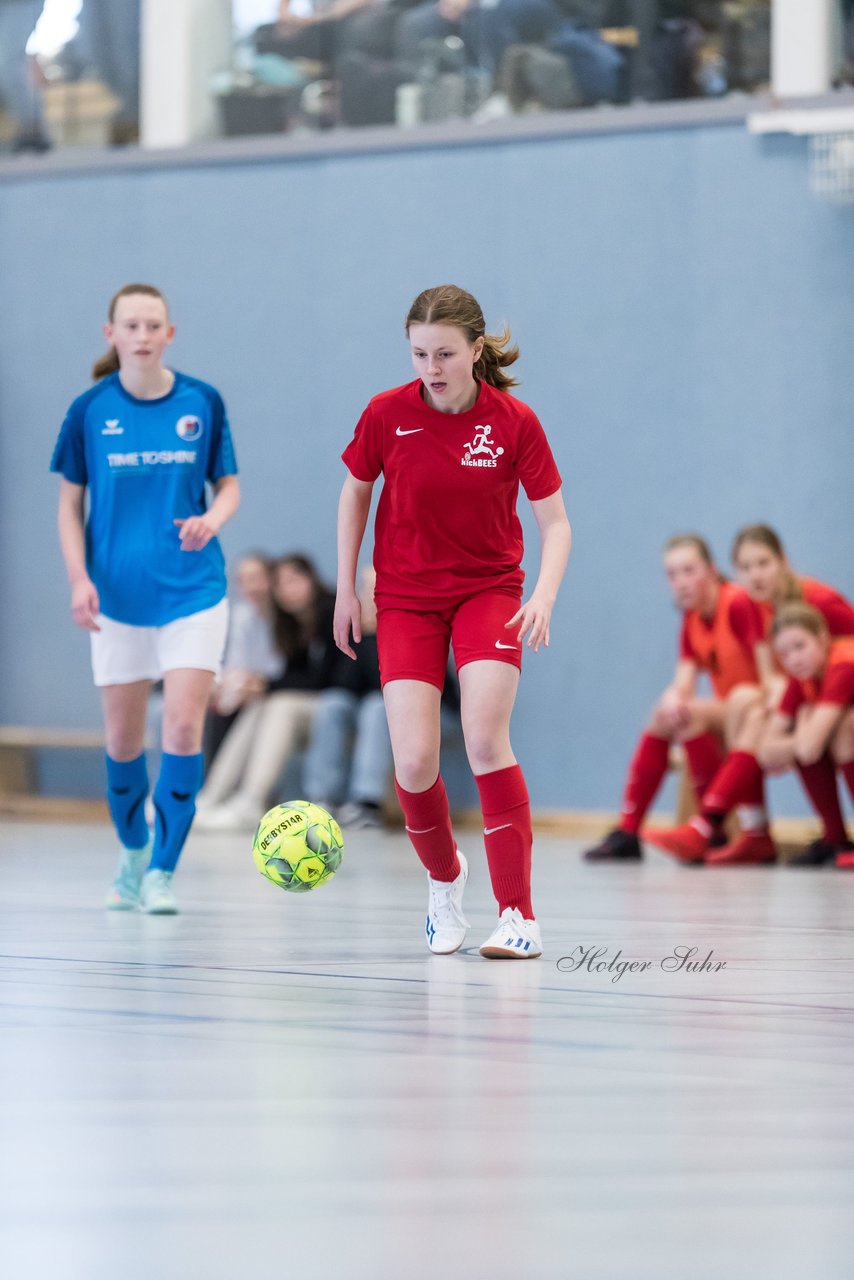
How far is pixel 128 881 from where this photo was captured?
18.1ft

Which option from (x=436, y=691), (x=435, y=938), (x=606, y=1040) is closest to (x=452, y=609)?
(x=436, y=691)

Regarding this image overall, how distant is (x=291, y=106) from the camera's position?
10.6 metres

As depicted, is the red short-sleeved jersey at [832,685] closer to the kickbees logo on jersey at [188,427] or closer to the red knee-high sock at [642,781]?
the red knee-high sock at [642,781]

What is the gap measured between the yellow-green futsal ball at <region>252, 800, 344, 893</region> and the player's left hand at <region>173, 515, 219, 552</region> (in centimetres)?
75

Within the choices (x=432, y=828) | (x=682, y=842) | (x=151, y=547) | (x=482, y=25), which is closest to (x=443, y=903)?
(x=432, y=828)

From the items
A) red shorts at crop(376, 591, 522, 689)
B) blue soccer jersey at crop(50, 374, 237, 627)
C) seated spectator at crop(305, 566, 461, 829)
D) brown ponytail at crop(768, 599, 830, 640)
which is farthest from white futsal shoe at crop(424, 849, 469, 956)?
seated spectator at crop(305, 566, 461, 829)

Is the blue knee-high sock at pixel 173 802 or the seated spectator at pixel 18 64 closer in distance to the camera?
the blue knee-high sock at pixel 173 802

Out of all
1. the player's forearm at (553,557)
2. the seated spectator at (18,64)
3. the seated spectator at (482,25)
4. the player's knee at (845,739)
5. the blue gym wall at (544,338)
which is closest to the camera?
the player's forearm at (553,557)

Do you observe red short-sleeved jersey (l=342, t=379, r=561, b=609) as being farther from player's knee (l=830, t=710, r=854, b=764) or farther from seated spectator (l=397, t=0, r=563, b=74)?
seated spectator (l=397, t=0, r=563, b=74)

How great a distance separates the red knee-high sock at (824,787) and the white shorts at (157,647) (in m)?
3.00

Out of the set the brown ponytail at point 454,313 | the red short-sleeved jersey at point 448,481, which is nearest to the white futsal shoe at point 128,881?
the red short-sleeved jersey at point 448,481

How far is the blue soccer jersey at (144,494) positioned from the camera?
5328 millimetres

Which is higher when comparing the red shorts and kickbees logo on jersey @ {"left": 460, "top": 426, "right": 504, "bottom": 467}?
kickbees logo on jersey @ {"left": 460, "top": 426, "right": 504, "bottom": 467}

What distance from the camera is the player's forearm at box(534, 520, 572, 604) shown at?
423cm
